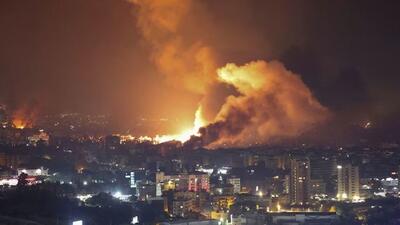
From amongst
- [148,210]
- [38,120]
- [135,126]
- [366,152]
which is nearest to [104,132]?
[135,126]

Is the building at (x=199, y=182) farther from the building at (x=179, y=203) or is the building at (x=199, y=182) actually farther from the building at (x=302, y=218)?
the building at (x=302, y=218)

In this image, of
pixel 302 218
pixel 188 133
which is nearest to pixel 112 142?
pixel 188 133

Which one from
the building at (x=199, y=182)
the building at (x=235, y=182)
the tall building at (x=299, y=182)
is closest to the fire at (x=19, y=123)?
the building at (x=199, y=182)

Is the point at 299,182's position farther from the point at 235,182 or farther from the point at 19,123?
the point at 19,123

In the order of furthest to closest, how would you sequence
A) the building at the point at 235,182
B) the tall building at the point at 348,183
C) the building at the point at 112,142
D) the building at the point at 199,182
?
the building at the point at 112,142 → the tall building at the point at 348,183 → the building at the point at 235,182 → the building at the point at 199,182

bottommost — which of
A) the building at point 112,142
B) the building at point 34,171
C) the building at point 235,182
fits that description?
the building at point 235,182
